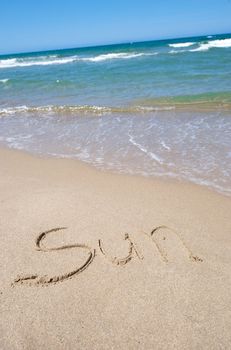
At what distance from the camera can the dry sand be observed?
95.1 inches

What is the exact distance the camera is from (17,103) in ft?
41.7

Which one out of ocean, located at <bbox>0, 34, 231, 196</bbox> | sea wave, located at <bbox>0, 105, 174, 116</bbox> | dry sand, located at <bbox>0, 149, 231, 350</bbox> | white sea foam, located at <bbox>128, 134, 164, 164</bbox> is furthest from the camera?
sea wave, located at <bbox>0, 105, 174, 116</bbox>

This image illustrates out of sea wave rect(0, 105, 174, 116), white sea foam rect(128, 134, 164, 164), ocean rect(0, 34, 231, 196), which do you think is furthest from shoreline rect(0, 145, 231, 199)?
sea wave rect(0, 105, 174, 116)

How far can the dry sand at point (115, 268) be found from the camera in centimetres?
242

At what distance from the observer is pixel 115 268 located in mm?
3021

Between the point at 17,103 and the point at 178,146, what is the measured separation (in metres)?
Result: 8.07

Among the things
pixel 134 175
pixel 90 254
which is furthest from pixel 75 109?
pixel 90 254

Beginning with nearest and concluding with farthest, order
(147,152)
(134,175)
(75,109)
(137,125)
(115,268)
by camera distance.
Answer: (115,268) < (134,175) < (147,152) < (137,125) < (75,109)

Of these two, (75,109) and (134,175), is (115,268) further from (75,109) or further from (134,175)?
(75,109)

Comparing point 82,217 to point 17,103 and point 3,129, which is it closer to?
point 3,129

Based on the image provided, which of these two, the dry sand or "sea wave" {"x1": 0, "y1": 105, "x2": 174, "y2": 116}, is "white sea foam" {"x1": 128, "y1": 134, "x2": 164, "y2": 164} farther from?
"sea wave" {"x1": 0, "y1": 105, "x2": 174, "y2": 116}

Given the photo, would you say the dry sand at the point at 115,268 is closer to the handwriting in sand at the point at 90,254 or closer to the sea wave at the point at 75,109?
the handwriting in sand at the point at 90,254

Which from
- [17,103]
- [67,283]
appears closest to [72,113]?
[17,103]

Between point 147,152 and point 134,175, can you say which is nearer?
point 134,175
